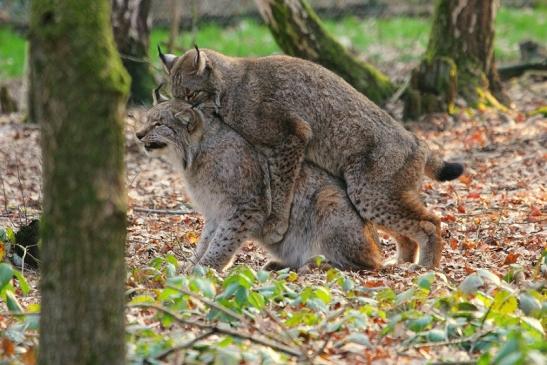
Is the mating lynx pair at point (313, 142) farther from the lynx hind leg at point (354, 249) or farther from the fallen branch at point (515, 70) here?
the fallen branch at point (515, 70)

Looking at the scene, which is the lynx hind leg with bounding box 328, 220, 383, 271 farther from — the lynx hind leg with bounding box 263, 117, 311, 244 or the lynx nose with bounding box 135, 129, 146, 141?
the lynx nose with bounding box 135, 129, 146, 141

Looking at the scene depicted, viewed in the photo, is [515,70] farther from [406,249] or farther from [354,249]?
[354,249]

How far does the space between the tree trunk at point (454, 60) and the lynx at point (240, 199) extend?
4696mm

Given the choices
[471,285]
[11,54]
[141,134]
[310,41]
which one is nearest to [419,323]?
[471,285]

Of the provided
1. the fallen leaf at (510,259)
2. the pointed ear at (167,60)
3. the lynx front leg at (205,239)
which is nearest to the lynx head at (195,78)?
the pointed ear at (167,60)

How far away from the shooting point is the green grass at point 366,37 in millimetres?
16172

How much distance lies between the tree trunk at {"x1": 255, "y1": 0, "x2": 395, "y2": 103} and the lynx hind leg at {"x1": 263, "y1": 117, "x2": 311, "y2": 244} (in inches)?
172

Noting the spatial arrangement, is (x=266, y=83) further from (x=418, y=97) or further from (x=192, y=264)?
(x=418, y=97)

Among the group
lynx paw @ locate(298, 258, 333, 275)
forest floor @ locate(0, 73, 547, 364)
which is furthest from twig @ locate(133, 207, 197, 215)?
lynx paw @ locate(298, 258, 333, 275)

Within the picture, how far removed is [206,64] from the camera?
740 cm

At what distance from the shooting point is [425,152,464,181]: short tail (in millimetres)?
7191

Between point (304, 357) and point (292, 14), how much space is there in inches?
299

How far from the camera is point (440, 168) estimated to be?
23.7 feet

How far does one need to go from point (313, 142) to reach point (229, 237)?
99cm
